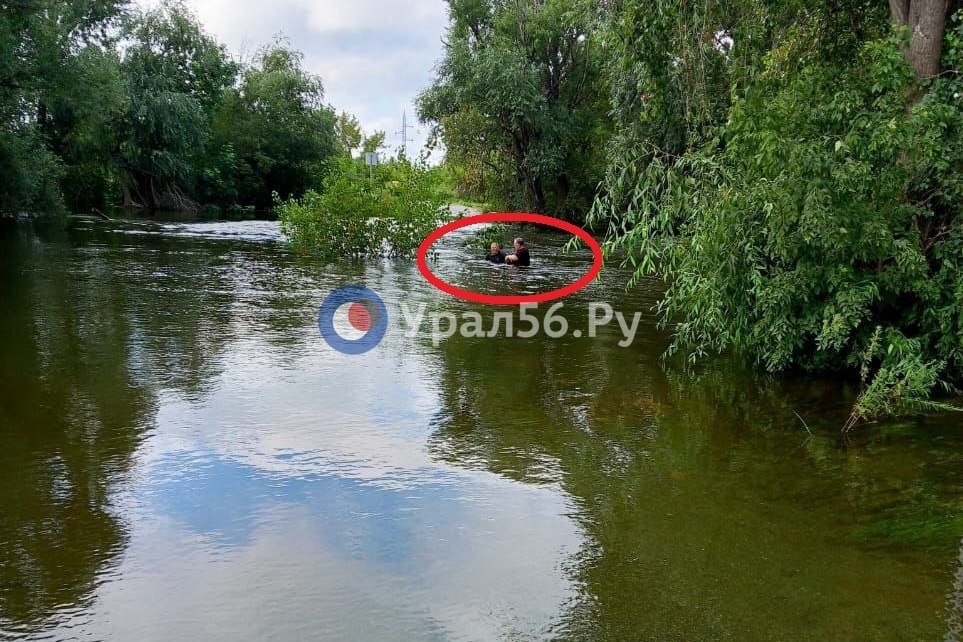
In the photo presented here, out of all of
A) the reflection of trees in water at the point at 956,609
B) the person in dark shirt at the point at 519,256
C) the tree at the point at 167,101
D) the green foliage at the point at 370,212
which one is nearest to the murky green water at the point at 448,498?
the reflection of trees in water at the point at 956,609

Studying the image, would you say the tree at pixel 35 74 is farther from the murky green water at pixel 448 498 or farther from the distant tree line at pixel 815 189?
the distant tree line at pixel 815 189

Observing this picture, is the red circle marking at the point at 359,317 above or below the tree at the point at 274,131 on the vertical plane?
below

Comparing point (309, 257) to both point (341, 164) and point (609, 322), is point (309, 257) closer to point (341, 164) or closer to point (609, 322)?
point (341, 164)

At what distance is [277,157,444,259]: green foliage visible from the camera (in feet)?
71.8

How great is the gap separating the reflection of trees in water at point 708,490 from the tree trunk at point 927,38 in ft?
12.7

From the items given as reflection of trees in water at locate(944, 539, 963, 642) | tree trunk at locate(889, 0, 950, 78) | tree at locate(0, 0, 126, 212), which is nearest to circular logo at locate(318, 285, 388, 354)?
tree trunk at locate(889, 0, 950, 78)

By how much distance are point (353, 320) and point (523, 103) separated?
22493 mm

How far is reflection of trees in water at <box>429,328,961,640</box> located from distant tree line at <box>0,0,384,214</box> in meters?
17.1

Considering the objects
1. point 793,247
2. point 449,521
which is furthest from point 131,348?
point 793,247

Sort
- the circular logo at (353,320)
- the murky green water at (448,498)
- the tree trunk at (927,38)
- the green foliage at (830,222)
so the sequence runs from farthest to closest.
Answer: the circular logo at (353,320)
the tree trunk at (927,38)
the green foliage at (830,222)
the murky green water at (448,498)

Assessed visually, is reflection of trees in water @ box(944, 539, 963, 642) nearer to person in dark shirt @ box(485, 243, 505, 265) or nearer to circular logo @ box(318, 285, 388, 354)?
circular logo @ box(318, 285, 388, 354)

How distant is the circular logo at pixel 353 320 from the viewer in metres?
12.0

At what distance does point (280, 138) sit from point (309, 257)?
29636 millimetres

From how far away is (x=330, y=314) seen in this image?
14.2 meters
